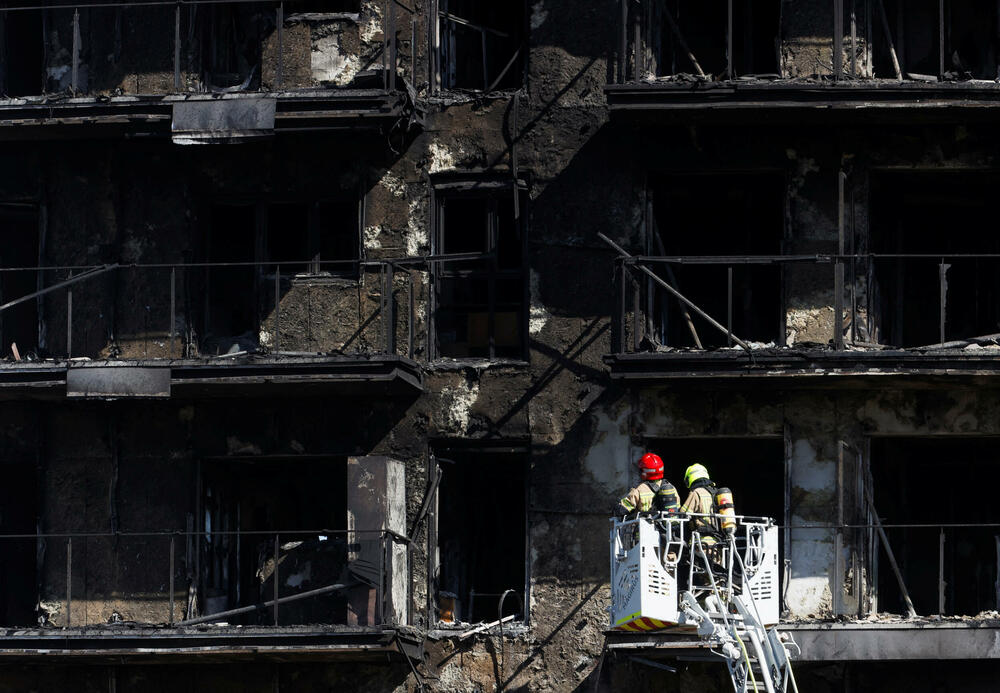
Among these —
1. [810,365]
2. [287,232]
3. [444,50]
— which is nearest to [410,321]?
[287,232]

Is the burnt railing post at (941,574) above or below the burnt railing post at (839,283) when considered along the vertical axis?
below

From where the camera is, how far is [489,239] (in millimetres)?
28812

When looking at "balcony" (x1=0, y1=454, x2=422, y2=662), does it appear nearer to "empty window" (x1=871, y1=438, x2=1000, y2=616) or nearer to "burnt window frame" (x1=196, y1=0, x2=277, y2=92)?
"burnt window frame" (x1=196, y1=0, x2=277, y2=92)

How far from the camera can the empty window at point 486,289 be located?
28.8m

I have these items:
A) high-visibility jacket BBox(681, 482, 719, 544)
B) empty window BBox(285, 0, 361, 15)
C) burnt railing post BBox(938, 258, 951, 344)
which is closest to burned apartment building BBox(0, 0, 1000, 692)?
empty window BBox(285, 0, 361, 15)

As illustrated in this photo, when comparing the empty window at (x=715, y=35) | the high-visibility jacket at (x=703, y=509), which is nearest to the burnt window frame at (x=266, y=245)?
the empty window at (x=715, y=35)

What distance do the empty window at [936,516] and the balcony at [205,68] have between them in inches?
268

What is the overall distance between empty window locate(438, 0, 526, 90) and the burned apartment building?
50 millimetres

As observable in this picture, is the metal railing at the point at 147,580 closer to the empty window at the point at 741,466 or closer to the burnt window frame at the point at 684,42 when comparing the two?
the empty window at the point at 741,466

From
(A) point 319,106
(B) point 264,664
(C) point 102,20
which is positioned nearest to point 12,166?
(C) point 102,20

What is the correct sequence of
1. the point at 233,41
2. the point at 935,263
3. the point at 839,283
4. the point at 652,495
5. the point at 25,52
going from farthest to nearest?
the point at 25,52 < the point at 233,41 < the point at 935,263 < the point at 839,283 < the point at 652,495

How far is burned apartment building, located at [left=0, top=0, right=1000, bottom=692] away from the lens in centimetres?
2759

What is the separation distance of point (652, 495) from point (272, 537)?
6.89 metres

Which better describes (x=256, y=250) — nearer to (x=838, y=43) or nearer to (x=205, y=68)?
(x=205, y=68)
